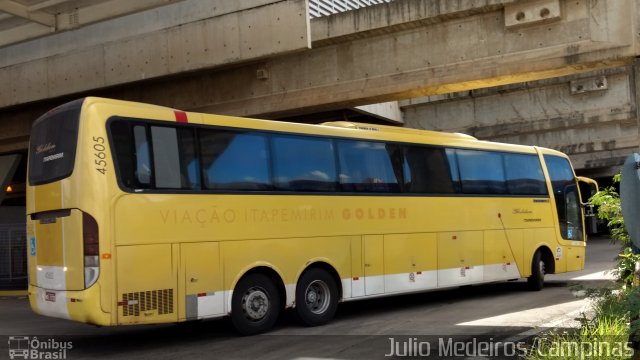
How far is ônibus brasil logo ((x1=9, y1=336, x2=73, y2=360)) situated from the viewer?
8.40 m

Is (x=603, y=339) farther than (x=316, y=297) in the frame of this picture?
No

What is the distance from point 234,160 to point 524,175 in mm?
8217

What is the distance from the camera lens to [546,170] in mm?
15656

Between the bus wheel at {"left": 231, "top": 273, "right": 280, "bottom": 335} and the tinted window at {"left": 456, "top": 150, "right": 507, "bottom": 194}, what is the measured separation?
17.6ft

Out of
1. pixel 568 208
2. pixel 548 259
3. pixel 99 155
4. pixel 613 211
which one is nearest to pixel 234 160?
pixel 99 155

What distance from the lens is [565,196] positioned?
52.8 ft

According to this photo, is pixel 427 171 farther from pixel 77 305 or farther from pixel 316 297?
pixel 77 305

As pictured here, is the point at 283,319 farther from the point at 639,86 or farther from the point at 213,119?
the point at 639,86

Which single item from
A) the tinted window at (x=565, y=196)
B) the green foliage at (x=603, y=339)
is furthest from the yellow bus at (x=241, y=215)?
the green foliage at (x=603, y=339)

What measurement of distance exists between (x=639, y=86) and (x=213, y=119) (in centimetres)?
840

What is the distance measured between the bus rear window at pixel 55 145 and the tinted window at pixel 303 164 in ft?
10.3

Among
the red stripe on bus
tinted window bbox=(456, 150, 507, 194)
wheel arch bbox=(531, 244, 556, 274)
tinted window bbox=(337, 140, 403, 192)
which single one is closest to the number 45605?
the red stripe on bus

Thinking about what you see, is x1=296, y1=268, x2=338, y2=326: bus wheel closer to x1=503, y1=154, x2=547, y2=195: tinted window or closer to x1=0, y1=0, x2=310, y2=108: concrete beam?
x1=0, y1=0, x2=310, y2=108: concrete beam

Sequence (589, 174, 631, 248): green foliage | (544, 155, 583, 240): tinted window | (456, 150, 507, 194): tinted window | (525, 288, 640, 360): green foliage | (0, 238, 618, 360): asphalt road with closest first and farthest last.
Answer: (525, 288, 640, 360): green foliage < (0, 238, 618, 360): asphalt road < (589, 174, 631, 248): green foliage < (456, 150, 507, 194): tinted window < (544, 155, 583, 240): tinted window
